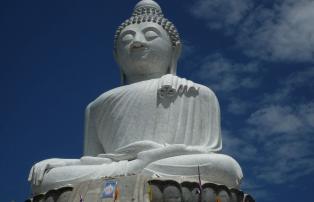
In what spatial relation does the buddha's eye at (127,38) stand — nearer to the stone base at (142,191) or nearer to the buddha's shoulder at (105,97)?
the buddha's shoulder at (105,97)

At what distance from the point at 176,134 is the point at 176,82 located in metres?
0.88

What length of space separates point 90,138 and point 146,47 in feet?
6.08

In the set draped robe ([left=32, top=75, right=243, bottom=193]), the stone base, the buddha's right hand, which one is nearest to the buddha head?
draped robe ([left=32, top=75, right=243, bottom=193])

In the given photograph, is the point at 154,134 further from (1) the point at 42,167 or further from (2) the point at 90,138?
(1) the point at 42,167

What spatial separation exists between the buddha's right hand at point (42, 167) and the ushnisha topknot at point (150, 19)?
282cm

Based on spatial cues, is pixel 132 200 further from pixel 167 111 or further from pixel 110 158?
pixel 167 111

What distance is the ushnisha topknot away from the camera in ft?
37.8

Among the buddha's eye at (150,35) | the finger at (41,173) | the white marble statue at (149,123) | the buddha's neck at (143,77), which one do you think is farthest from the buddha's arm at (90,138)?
the buddha's eye at (150,35)

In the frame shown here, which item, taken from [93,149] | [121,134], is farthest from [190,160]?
[93,149]

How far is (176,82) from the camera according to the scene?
10.4 meters

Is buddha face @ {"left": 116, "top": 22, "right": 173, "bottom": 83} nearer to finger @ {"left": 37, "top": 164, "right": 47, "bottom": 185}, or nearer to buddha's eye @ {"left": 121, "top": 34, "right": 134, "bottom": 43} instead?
buddha's eye @ {"left": 121, "top": 34, "right": 134, "bottom": 43}

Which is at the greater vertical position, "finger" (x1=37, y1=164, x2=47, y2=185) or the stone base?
"finger" (x1=37, y1=164, x2=47, y2=185)

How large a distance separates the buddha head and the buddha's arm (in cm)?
102

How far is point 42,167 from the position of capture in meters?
9.52
